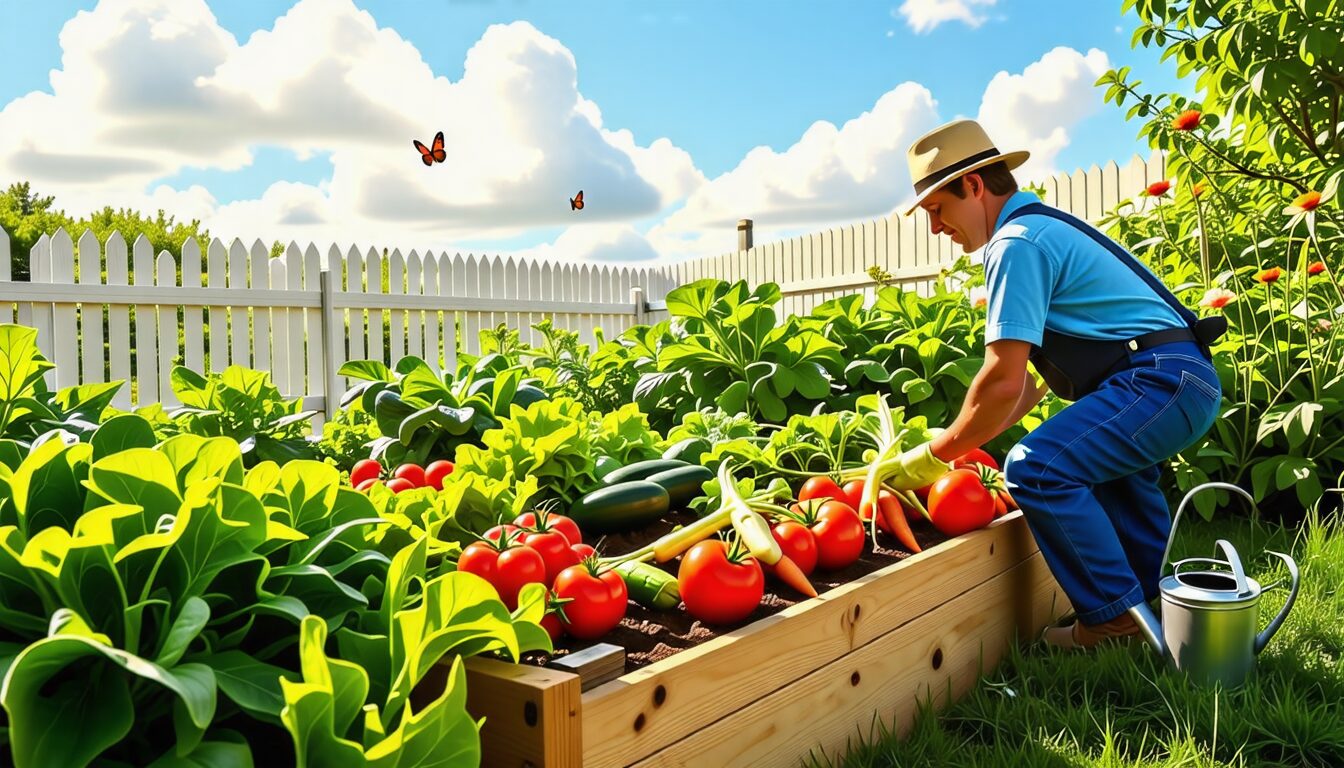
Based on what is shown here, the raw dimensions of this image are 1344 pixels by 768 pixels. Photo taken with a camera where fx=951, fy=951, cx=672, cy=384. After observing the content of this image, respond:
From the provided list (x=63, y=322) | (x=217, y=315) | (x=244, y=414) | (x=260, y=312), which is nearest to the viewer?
(x=244, y=414)

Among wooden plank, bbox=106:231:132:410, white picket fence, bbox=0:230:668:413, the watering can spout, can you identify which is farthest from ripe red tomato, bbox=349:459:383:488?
wooden plank, bbox=106:231:132:410

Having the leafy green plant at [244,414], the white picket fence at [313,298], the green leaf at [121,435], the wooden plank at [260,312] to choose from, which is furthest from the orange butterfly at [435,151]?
the green leaf at [121,435]

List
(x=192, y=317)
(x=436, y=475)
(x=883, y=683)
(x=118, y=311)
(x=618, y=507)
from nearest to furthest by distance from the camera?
(x=883, y=683), (x=618, y=507), (x=436, y=475), (x=118, y=311), (x=192, y=317)

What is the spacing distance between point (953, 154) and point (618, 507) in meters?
1.33

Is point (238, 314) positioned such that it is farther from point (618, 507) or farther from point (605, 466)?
point (618, 507)

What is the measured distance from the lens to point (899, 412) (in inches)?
111

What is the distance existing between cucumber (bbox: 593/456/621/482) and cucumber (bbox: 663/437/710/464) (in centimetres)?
16

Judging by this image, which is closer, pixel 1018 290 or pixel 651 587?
pixel 651 587

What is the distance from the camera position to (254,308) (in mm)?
7434

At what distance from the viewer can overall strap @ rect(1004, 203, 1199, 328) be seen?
2.55 metres

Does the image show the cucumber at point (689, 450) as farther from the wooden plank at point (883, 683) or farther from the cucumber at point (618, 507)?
the wooden plank at point (883, 683)

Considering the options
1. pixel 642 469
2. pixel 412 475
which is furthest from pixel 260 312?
pixel 642 469

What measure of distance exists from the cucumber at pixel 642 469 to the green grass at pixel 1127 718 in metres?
0.85

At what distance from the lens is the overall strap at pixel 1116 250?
2.55m
